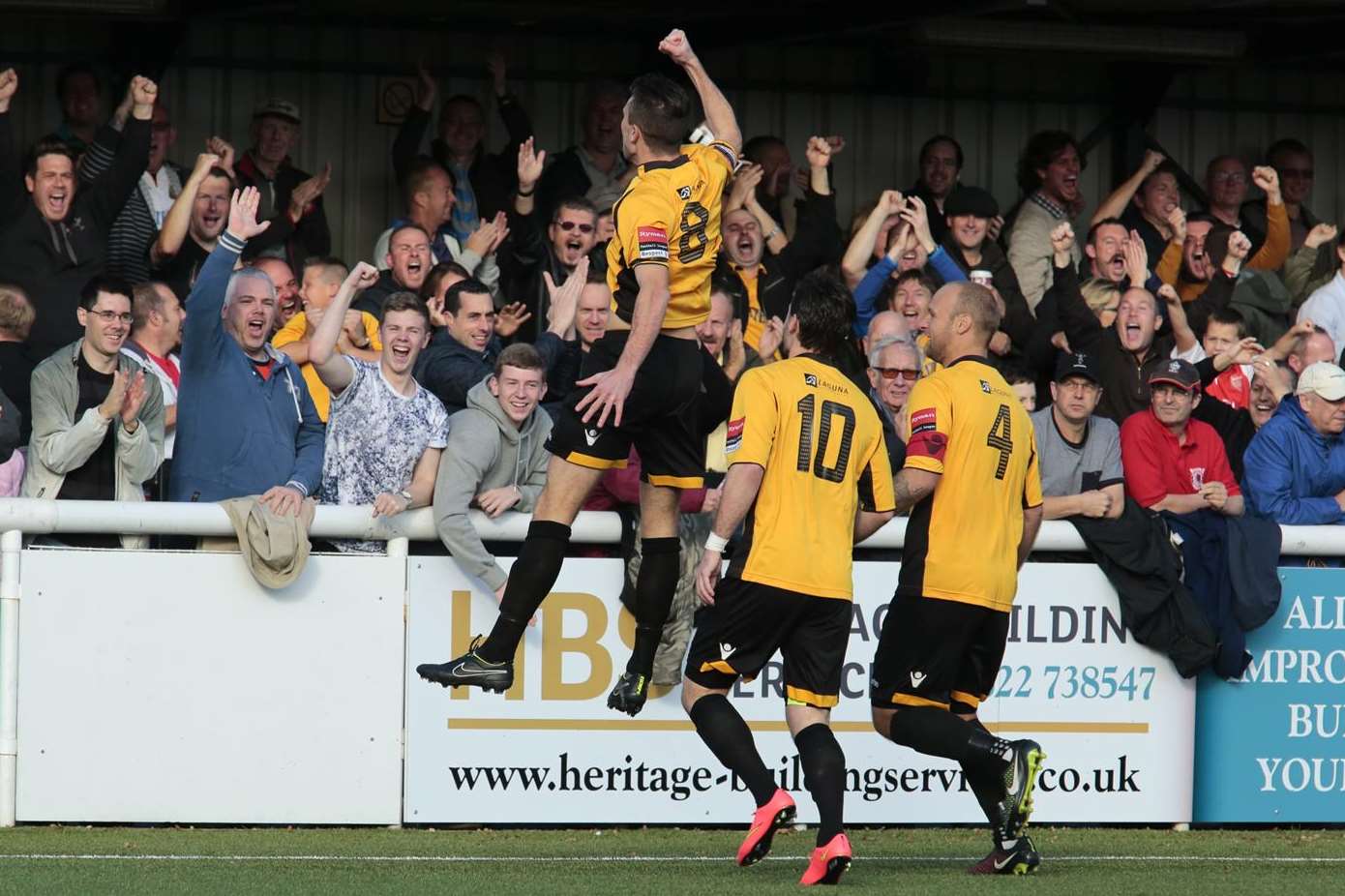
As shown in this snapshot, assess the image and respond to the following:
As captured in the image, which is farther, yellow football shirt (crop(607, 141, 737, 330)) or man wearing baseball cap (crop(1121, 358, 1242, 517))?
man wearing baseball cap (crop(1121, 358, 1242, 517))

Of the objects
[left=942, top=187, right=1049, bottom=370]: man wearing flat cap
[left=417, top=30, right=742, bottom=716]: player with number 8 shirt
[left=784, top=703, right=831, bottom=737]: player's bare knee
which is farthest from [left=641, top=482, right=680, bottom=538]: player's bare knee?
[left=942, top=187, right=1049, bottom=370]: man wearing flat cap

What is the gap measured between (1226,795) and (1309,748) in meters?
0.44

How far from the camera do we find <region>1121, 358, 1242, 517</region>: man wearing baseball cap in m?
9.80

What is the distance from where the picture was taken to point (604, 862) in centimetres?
797

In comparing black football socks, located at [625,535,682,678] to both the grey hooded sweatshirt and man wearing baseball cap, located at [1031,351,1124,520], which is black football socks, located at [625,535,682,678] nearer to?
the grey hooded sweatshirt

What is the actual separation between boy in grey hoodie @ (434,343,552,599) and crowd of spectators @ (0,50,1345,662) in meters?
0.01

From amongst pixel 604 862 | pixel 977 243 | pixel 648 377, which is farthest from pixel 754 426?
pixel 977 243

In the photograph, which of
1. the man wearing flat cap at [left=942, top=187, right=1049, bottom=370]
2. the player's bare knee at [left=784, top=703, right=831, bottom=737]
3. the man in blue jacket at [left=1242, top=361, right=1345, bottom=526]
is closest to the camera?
the player's bare knee at [left=784, top=703, right=831, bottom=737]

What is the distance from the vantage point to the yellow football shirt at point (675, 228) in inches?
286

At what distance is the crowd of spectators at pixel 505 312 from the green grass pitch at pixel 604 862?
4.40 ft

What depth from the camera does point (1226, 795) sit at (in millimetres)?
9711

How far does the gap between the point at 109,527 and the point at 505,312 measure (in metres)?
2.83

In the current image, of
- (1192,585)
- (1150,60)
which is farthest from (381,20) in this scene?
(1192,585)

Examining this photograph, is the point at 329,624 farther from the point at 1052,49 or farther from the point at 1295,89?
the point at 1295,89
